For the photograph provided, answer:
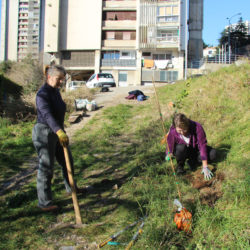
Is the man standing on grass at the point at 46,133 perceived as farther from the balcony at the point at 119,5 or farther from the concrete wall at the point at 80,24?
the balcony at the point at 119,5

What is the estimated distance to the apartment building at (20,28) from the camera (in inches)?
2514

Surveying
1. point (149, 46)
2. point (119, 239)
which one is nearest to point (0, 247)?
point (119, 239)

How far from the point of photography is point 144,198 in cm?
310

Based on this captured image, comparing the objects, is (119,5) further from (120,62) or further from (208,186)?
(208,186)

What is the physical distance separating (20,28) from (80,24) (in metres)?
41.3

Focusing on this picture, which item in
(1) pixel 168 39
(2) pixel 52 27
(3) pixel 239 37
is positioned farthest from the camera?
(3) pixel 239 37

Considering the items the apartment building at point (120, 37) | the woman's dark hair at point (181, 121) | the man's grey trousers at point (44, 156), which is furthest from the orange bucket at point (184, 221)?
the apartment building at point (120, 37)

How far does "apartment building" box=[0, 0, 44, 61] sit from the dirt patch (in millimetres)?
65564

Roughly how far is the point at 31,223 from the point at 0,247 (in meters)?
0.48

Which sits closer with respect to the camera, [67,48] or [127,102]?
[127,102]

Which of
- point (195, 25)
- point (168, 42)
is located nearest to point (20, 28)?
point (195, 25)

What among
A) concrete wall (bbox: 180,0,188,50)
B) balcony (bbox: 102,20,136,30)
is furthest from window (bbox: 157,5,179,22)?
balcony (bbox: 102,20,136,30)

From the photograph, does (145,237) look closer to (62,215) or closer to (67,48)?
(62,215)

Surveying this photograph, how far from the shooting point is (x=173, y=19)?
1257 inches
